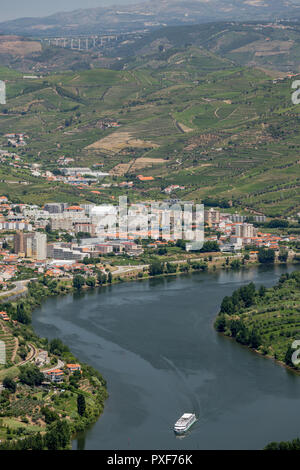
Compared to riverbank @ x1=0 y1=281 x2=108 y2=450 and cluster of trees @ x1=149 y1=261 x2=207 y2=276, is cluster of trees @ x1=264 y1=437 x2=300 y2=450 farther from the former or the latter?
cluster of trees @ x1=149 y1=261 x2=207 y2=276

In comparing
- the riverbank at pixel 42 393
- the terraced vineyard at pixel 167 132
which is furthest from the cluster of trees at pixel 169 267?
the riverbank at pixel 42 393

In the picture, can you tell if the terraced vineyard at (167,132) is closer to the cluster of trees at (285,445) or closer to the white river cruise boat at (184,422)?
the white river cruise boat at (184,422)

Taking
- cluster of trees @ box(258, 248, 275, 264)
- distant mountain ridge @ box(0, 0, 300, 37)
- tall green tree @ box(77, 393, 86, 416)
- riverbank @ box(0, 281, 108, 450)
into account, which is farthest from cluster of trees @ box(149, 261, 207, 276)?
distant mountain ridge @ box(0, 0, 300, 37)

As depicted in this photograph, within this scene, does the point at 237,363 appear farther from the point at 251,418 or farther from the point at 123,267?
the point at 123,267

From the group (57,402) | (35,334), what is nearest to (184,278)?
(35,334)

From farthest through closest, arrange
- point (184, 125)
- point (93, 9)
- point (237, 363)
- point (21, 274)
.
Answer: point (93, 9) < point (184, 125) < point (21, 274) < point (237, 363)

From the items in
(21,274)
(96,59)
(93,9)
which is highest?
(93,9)

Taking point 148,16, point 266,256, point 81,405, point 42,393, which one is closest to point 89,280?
point 266,256
